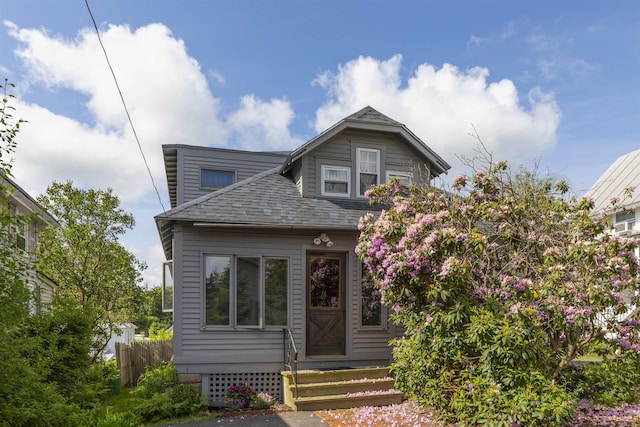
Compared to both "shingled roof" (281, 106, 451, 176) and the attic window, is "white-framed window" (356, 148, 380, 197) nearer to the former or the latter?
"shingled roof" (281, 106, 451, 176)

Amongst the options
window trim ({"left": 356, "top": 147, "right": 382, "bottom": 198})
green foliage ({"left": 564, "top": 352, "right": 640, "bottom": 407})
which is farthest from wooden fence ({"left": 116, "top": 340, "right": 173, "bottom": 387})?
green foliage ({"left": 564, "top": 352, "right": 640, "bottom": 407})

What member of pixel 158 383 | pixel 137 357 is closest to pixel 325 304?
pixel 158 383

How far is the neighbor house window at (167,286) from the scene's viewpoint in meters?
12.1

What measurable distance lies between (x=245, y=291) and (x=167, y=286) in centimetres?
384

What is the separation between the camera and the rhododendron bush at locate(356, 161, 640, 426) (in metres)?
6.20

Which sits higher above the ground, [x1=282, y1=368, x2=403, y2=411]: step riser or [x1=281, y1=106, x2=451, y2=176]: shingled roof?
[x1=281, y1=106, x2=451, y2=176]: shingled roof

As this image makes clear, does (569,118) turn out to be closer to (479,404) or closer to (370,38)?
(370,38)

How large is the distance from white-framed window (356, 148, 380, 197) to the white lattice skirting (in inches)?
200

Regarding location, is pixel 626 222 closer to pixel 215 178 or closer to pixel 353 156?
pixel 353 156

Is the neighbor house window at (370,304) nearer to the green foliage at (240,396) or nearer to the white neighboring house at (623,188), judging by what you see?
the green foliage at (240,396)

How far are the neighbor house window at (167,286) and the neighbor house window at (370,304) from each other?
17.6 feet

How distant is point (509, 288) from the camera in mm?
6785

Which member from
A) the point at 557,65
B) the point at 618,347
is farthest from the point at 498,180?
the point at 557,65

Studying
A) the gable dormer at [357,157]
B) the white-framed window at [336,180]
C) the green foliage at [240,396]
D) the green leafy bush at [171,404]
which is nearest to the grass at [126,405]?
the green leafy bush at [171,404]
